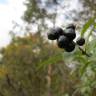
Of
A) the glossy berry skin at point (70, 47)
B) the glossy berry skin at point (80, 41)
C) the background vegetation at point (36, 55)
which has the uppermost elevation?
the glossy berry skin at point (70, 47)

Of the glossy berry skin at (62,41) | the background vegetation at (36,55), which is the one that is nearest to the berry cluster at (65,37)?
the glossy berry skin at (62,41)

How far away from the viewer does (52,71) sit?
49.9ft

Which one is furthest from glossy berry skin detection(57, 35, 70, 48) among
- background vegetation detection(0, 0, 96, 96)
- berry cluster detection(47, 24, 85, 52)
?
background vegetation detection(0, 0, 96, 96)

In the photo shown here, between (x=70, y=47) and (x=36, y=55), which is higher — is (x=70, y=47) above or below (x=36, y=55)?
above

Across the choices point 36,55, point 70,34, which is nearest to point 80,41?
point 70,34

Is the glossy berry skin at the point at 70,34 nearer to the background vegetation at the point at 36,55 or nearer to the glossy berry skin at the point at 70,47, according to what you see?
the glossy berry skin at the point at 70,47

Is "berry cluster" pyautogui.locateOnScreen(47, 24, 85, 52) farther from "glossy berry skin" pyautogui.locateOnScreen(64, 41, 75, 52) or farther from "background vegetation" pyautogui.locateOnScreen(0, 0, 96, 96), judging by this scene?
"background vegetation" pyautogui.locateOnScreen(0, 0, 96, 96)

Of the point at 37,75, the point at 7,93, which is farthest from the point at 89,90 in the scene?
the point at 37,75

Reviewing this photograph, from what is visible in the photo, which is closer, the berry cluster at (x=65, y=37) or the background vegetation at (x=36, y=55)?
the berry cluster at (x=65, y=37)

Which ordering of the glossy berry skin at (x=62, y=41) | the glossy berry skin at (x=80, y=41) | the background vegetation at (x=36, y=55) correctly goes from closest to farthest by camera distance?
the glossy berry skin at (x=62, y=41) < the glossy berry skin at (x=80, y=41) < the background vegetation at (x=36, y=55)

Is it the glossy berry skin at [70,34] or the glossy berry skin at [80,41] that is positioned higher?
the glossy berry skin at [70,34]

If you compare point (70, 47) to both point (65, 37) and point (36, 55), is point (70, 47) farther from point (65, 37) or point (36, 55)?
point (36, 55)

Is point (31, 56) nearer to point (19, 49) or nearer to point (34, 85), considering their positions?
point (19, 49)

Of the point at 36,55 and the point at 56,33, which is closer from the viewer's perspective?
the point at 56,33
